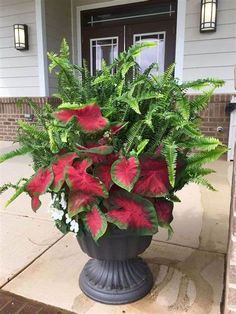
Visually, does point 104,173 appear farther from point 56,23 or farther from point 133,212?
point 56,23

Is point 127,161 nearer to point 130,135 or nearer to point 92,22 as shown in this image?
point 130,135

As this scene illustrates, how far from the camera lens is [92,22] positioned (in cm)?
519

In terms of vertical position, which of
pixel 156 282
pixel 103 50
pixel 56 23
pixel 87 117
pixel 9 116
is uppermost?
pixel 56 23

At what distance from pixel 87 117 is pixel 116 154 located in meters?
0.19

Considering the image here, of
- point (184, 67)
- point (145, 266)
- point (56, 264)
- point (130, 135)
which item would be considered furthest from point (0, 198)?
point (184, 67)

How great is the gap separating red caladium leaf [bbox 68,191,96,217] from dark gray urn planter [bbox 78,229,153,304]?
20cm

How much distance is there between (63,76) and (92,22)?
4264 mm

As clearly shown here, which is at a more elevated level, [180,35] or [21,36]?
[21,36]

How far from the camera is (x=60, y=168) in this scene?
48.7 inches

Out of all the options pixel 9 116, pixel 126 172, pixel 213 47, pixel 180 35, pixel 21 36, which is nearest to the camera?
pixel 126 172

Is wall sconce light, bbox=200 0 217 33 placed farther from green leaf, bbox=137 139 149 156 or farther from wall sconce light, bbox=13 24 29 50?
green leaf, bbox=137 139 149 156

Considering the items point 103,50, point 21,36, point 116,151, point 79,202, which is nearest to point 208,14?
point 103,50

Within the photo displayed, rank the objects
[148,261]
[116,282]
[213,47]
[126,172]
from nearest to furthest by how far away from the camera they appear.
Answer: [126,172] → [116,282] → [148,261] → [213,47]

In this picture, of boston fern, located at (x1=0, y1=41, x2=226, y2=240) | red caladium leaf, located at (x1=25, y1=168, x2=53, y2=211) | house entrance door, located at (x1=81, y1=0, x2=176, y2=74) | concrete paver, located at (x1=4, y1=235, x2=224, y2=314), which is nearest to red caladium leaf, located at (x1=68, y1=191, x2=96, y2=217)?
boston fern, located at (x1=0, y1=41, x2=226, y2=240)
